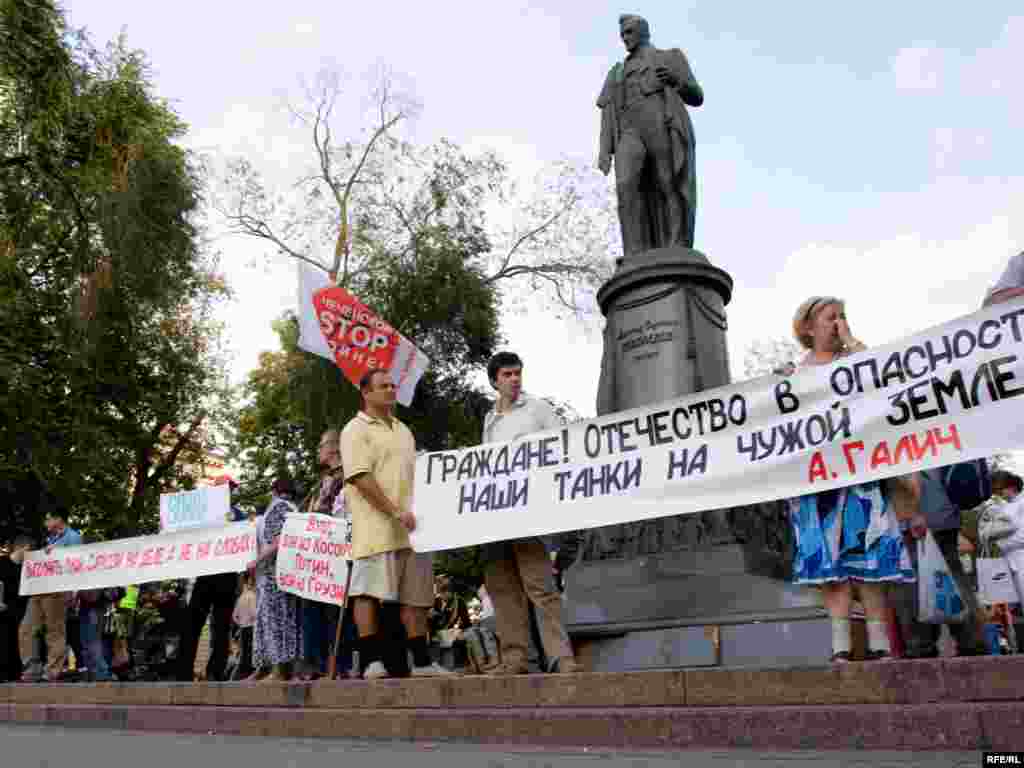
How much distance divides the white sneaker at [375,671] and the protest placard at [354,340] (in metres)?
3.00

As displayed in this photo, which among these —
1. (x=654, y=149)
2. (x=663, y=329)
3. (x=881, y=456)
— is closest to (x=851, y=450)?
(x=881, y=456)

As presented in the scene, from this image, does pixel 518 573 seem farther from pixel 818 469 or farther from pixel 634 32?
pixel 634 32

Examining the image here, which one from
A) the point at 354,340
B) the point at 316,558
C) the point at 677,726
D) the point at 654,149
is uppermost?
the point at 654,149

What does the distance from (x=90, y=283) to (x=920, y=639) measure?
1655cm

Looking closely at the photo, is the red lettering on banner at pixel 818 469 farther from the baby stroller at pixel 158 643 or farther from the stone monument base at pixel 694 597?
the baby stroller at pixel 158 643

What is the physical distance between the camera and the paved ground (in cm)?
362

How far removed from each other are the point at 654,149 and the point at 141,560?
6.86m

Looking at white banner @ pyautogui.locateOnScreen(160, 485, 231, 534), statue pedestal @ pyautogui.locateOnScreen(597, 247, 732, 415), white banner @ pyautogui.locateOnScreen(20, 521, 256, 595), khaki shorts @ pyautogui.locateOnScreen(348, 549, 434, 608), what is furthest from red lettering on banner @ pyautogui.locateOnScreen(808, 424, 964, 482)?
white banner @ pyautogui.locateOnScreen(160, 485, 231, 534)

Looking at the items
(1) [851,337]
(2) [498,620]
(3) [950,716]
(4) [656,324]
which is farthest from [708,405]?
(4) [656,324]

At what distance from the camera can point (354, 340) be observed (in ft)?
30.6

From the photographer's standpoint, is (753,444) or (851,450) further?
(753,444)

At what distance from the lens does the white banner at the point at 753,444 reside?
4.92 metres

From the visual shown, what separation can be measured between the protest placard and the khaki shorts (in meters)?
2.48

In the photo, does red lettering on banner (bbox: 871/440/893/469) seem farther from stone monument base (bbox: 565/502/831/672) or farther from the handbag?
the handbag
